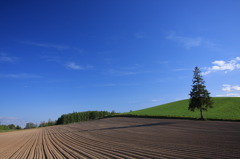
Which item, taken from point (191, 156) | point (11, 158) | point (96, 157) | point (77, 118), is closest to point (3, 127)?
point (77, 118)

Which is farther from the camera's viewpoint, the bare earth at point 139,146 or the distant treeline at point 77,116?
the distant treeline at point 77,116

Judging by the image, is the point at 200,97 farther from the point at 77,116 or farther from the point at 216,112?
the point at 77,116

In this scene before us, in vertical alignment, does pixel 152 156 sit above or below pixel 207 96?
below

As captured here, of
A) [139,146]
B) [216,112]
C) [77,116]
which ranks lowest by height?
[216,112]

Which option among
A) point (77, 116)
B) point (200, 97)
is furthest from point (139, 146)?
point (77, 116)

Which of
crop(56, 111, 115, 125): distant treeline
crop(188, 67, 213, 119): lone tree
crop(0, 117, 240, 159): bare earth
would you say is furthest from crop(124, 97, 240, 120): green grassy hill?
crop(56, 111, 115, 125): distant treeline

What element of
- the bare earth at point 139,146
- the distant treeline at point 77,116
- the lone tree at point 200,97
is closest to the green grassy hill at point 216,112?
the lone tree at point 200,97

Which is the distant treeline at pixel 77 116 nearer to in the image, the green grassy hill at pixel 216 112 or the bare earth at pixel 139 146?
the green grassy hill at pixel 216 112

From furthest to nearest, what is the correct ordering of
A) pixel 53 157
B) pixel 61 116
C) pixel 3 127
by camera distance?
1. pixel 61 116
2. pixel 3 127
3. pixel 53 157

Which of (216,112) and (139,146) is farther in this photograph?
(216,112)

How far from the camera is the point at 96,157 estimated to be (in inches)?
329

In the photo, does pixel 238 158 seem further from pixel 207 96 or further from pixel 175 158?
pixel 207 96

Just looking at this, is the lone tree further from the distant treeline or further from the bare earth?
the distant treeline

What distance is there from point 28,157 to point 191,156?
916 centimetres
